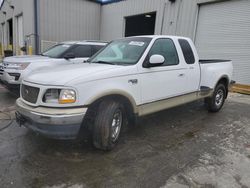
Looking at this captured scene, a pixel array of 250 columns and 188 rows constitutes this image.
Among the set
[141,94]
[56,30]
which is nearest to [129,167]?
[141,94]

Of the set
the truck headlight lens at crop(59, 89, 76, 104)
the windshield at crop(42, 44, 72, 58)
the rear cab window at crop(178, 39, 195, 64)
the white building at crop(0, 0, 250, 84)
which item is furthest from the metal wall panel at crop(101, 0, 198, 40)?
the truck headlight lens at crop(59, 89, 76, 104)

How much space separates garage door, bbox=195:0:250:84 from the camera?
9.28 metres

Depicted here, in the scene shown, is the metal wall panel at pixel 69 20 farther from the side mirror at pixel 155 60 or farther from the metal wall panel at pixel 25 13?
the side mirror at pixel 155 60

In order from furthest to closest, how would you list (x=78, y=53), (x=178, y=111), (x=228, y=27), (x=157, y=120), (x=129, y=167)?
(x=228, y=27) → (x=78, y=53) → (x=178, y=111) → (x=157, y=120) → (x=129, y=167)

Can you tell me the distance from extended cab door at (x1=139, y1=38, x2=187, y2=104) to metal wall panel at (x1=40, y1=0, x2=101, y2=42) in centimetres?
1181

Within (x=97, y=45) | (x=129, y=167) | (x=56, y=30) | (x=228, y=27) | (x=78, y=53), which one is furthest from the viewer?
(x=56, y=30)

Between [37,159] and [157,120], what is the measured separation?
9.27 ft

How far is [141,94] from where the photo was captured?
3.62 meters

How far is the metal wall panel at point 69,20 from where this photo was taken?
45.5 feet

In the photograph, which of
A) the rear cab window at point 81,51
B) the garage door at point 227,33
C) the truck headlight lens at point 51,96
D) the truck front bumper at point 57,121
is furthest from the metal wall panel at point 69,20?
the truck front bumper at point 57,121

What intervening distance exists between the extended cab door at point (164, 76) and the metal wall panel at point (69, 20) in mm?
11814

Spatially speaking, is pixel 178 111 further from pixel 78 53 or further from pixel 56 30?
pixel 56 30

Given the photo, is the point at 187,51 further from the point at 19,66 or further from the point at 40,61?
the point at 19,66

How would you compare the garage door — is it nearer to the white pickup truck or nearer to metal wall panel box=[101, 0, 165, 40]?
metal wall panel box=[101, 0, 165, 40]
